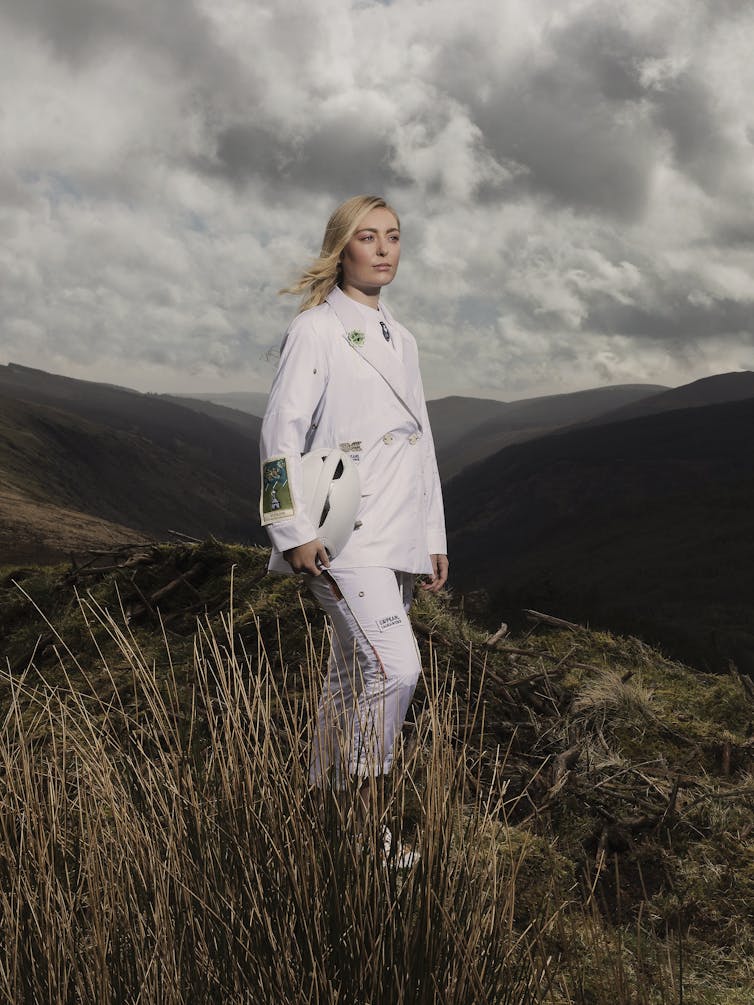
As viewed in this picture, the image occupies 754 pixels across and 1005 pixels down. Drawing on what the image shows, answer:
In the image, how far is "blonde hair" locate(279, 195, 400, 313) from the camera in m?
3.45

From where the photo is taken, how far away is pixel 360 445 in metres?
3.36

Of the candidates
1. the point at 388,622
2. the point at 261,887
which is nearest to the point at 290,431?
the point at 388,622

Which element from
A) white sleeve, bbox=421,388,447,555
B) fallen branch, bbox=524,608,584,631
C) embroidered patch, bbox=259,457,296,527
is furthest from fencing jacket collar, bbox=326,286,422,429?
fallen branch, bbox=524,608,584,631

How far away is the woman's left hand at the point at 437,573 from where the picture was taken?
12.6 feet

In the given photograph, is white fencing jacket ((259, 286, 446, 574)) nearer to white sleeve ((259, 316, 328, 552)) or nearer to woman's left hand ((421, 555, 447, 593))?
white sleeve ((259, 316, 328, 552))

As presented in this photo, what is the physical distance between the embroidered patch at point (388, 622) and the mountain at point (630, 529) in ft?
14.8

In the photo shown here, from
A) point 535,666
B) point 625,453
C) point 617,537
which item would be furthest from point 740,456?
point 535,666

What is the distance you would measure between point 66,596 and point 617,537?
49162 mm

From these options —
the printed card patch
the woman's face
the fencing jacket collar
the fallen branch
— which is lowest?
the fallen branch

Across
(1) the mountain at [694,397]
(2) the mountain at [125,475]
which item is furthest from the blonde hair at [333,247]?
→ (1) the mountain at [694,397]

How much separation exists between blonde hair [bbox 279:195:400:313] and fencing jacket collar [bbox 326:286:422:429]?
0.20ft

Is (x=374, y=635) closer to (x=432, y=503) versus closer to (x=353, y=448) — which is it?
(x=353, y=448)

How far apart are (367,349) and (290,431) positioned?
52cm

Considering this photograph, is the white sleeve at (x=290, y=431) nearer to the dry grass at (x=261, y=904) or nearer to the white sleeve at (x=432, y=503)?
the white sleeve at (x=432, y=503)
